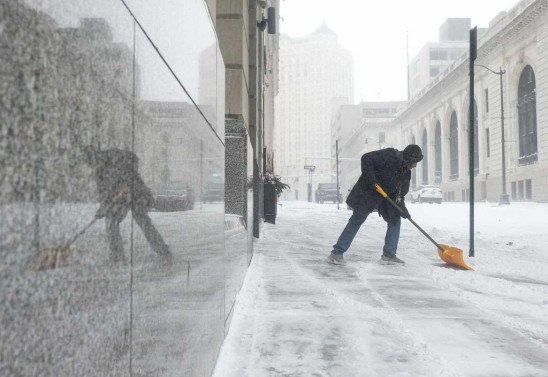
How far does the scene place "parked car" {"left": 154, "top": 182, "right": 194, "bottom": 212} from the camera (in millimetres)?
1292

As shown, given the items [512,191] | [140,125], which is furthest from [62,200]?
[512,191]

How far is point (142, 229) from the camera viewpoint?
44.9 inches

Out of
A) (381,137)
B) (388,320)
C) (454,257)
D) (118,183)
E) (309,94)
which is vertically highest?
(309,94)

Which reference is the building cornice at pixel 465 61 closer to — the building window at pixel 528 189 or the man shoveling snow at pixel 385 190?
the building window at pixel 528 189

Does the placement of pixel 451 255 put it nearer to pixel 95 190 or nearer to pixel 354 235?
pixel 354 235

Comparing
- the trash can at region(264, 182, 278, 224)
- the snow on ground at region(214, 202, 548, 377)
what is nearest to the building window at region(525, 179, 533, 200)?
the trash can at region(264, 182, 278, 224)

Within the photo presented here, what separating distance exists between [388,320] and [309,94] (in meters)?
154

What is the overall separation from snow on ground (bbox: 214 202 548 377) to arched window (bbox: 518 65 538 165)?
26060 millimetres

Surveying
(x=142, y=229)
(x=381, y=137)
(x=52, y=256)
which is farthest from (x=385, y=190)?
(x=381, y=137)

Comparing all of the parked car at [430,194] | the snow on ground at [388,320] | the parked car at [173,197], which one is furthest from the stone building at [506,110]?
the parked car at [173,197]

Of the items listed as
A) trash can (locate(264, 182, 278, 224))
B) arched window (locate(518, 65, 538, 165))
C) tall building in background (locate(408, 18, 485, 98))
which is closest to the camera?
trash can (locate(264, 182, 278, 224))

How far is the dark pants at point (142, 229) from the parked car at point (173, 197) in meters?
0.07

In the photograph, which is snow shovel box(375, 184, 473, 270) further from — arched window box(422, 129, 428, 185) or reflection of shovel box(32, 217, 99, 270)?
arched window box(422, 129, 428, 185)

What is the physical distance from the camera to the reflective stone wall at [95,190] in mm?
600
